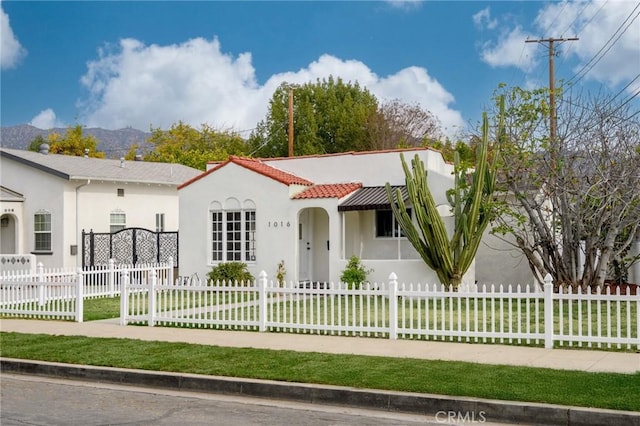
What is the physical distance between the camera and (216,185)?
25.2m

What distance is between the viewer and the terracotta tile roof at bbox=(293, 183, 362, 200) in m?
23.2

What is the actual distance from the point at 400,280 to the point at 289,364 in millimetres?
10983

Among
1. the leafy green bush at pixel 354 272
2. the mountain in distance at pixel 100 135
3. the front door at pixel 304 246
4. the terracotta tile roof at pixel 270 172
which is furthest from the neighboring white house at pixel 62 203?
the mountain in distance at pixel 100 135

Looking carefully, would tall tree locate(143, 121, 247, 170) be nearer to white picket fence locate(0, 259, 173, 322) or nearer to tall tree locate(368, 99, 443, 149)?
tall tree locate(368, 99, 443, 149)

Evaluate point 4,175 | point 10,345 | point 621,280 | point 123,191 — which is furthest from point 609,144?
point 4,175

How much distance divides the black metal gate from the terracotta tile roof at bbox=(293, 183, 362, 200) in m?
6.89

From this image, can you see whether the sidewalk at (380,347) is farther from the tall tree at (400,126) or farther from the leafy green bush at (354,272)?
the tall tree at (400,126)

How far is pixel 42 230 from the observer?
29.6 meters

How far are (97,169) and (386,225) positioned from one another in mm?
13223

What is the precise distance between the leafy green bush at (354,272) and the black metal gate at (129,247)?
341 inches

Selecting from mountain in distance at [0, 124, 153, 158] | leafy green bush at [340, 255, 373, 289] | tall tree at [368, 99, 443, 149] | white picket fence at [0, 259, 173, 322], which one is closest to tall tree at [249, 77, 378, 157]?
tall tree at [368, 99, 443, 149]

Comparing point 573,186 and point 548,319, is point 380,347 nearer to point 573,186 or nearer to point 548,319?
point 548,319

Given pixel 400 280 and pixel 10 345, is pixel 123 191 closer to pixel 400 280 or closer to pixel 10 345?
pixel 400 280

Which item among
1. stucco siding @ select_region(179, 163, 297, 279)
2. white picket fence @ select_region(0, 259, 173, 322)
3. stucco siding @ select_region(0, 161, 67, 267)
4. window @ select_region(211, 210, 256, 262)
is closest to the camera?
white picket fence @ select_region(0, 259, 173, 322)
